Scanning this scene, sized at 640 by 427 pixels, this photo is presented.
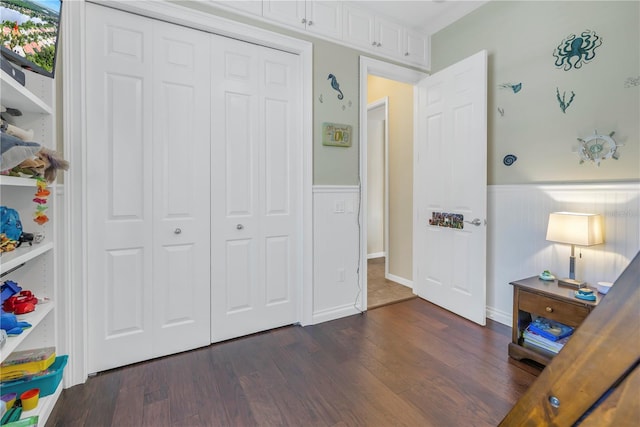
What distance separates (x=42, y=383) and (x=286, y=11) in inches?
110

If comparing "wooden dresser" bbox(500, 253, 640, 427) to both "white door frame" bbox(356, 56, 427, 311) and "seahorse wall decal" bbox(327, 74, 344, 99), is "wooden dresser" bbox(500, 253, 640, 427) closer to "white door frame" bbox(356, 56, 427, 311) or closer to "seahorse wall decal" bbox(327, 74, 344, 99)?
"white door frame" bbox(356, 56, 427, 311)

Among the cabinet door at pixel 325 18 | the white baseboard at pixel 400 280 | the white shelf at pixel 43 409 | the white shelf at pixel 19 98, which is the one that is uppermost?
the cabinet door at pixel 325 18

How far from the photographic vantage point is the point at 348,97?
274 centimetres

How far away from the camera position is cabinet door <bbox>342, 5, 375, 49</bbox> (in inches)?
107

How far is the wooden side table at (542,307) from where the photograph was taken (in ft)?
6.01

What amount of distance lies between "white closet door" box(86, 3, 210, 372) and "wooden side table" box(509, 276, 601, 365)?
2170 millimetres

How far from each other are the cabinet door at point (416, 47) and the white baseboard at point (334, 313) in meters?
2.47

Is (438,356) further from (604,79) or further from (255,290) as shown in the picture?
(604,79)

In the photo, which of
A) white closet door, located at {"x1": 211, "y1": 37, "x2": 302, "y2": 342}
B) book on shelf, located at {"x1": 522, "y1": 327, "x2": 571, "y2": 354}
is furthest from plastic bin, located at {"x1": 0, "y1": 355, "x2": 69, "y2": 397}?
book on shelf, located at {"x1": 522, "y1": 327, "x2": 571, "y2": 354}

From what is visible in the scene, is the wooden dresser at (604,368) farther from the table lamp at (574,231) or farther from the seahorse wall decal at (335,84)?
the seahorse wall decal at (335,84)

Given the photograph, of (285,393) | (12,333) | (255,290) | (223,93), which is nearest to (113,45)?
(223,93)

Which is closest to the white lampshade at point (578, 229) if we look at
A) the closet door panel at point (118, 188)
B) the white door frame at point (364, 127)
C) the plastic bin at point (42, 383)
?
the white door frame at point (364, 127)

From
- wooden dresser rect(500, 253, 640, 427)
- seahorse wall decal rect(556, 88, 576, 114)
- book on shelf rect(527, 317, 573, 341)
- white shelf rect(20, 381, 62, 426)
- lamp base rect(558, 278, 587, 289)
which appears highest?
seahorse wall decal rect(556, 88, 576, 114)

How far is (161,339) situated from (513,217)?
2824mm
